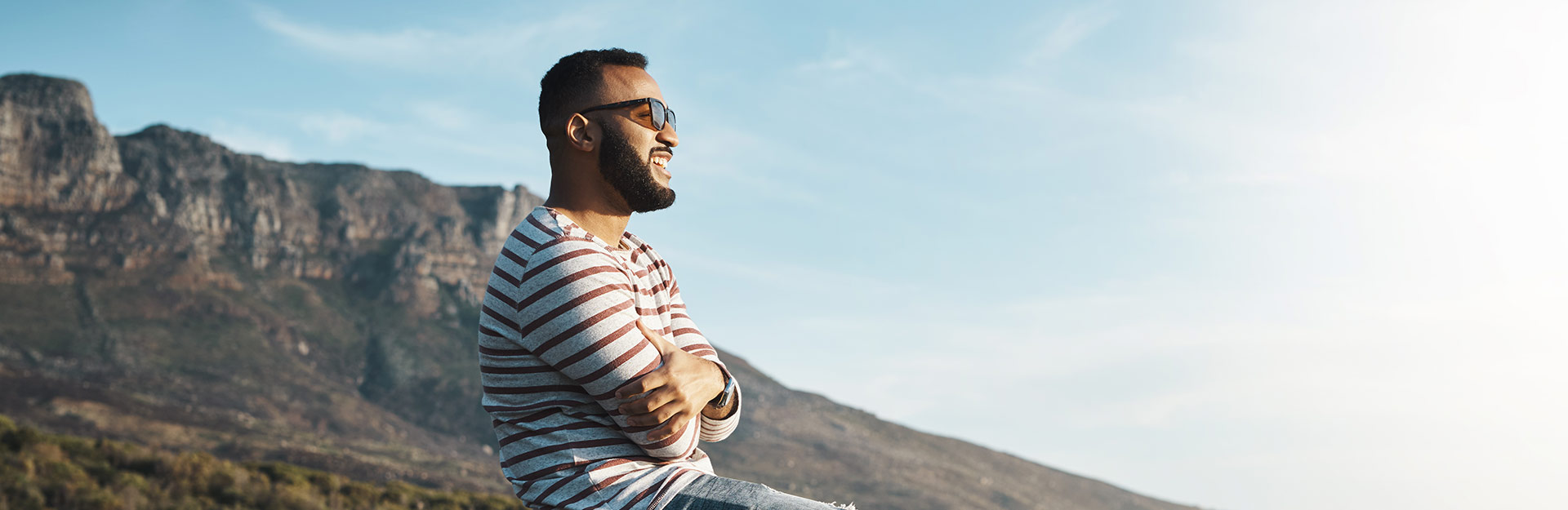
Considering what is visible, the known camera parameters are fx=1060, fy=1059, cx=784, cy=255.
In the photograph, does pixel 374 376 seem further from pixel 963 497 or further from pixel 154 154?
pixel 963 497

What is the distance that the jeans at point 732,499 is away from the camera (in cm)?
266

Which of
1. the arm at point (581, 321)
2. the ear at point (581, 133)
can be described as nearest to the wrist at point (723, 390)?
the arm at point (581, 321)

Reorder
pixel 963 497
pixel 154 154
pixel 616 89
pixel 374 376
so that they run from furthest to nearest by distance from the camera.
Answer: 1. pixel 154 154
2. pixel 374 376
3. pixel 963 497
4. pixel 616 89

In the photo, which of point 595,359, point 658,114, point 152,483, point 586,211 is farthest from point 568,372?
point 152,483

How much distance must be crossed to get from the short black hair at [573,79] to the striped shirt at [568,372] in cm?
40

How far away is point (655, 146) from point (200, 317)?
129 meters

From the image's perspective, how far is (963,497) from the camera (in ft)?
320

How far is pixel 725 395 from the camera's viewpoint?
10.0 feet

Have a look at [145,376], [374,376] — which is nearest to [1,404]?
[145,376]

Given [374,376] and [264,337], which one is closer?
[264,337]

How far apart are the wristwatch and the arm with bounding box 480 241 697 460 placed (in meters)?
0.36

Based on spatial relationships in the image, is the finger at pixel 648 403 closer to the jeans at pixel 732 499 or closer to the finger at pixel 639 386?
the finger at pixel 639 386

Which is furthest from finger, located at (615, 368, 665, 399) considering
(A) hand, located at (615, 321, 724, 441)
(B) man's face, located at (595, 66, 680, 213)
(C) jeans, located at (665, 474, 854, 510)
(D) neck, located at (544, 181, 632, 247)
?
(B) man's face, located at (595, 66, 680, 213)

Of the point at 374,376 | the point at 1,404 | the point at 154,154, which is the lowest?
the point at 1,404
